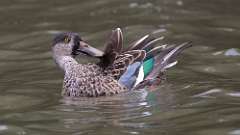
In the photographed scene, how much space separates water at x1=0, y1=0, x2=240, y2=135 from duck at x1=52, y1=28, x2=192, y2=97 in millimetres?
186

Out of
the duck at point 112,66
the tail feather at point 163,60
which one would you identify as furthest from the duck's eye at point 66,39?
the tail feather at point 163,60

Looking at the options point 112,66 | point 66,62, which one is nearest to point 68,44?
point 66,62

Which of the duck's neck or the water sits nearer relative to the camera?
the water

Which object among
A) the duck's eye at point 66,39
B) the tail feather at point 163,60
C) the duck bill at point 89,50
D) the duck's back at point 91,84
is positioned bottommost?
the duck's back at point 91,84

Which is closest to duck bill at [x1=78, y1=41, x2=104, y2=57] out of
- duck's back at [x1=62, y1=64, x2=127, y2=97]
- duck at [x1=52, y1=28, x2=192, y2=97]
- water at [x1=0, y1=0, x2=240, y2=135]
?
duck at [x1=52, y1=28, x2=192, y2=97]

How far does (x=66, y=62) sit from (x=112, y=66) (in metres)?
0.66

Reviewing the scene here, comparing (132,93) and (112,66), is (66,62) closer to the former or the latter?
(112,66)

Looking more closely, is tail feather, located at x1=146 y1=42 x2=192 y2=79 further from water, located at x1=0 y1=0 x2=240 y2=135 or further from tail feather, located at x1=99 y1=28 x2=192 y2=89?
water, located at x1=0 y1=0 x2=240 y2=135

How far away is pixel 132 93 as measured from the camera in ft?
36.3

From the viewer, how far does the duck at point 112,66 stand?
36.3 feet

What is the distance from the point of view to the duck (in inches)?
436

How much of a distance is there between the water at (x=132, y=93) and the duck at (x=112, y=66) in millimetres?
186

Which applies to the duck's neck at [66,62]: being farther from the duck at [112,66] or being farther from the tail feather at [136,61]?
the tail feather at [136,61]

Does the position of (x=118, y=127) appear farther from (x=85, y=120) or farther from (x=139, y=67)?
(x=139, y=67)
